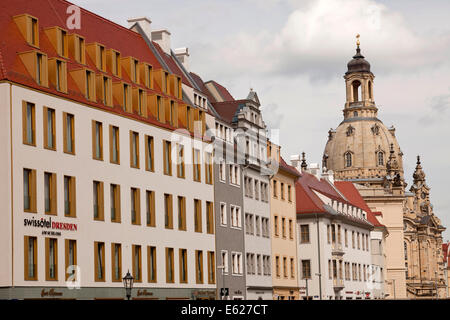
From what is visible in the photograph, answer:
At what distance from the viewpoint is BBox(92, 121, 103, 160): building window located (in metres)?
51.2

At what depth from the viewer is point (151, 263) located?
56281mm

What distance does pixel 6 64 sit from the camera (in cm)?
4475

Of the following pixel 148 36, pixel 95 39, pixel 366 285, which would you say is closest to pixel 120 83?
pixel 95 39

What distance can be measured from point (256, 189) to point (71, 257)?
29.9 metres

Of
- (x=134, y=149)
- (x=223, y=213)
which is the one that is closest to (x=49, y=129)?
(x=134, y=149)

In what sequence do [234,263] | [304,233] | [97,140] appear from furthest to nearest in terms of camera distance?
[304,233] < [234,263] < [97,140]

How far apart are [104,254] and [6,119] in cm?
1093

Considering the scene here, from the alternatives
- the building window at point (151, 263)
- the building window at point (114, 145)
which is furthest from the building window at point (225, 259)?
the building window at point (114, 145)

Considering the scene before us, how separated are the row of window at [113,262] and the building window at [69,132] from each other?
4986mm

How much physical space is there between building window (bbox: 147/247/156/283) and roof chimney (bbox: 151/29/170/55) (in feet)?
65.2

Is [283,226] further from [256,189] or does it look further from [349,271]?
[349,271]

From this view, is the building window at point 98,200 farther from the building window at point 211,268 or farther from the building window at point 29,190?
the building window at point 211,268

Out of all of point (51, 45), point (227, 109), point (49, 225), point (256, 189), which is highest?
point (227, 109)

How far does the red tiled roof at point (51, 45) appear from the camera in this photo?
45625 millimetres
